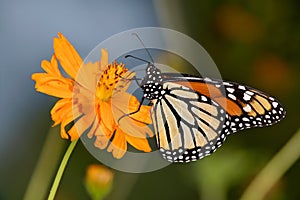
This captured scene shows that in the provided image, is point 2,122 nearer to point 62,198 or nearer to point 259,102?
point 62,198

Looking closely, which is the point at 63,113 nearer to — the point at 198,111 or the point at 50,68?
the point at 50,68

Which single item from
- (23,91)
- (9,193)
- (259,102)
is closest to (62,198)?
(9,193)

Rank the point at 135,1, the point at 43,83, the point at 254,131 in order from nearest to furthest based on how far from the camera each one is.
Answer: the point at 43,83, the point at 135,1, the point at 254,131

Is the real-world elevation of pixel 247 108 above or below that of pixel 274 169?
above

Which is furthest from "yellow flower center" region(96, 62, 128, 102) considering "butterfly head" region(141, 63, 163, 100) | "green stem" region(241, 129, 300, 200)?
"green stem" region(241, 129, 300, 200)

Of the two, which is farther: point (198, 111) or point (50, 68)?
point (198, 111)

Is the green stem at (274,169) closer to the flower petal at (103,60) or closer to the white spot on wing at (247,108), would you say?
the white spot on wing at (247,108)

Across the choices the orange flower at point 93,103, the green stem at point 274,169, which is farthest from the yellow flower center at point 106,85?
the green stem at point 274,169

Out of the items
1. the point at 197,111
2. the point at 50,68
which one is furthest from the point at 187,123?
the point at 50,68
